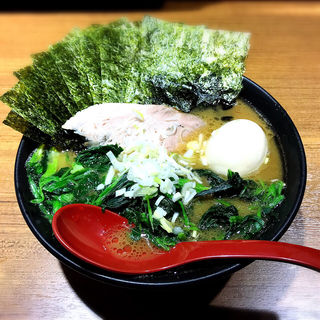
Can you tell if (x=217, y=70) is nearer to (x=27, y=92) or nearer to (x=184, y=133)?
(x=184, y=133)

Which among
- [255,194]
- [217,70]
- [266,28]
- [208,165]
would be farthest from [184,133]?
[266,28]

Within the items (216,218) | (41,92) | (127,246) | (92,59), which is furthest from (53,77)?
(216,218)

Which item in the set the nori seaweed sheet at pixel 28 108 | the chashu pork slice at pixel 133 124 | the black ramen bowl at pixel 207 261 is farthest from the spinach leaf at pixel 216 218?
the nori seaweed sheet at pixel 28 108

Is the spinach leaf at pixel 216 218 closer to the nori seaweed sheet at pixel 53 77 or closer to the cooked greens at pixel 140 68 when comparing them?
the cooked greens at pixel 140 68

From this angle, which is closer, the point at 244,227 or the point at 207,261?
the point at 207,261

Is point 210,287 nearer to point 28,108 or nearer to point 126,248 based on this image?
point 126,248

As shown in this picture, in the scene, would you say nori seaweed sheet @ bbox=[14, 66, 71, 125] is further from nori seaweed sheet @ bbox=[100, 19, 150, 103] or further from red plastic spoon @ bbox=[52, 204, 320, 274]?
red plastic spoon @ bbox=[52, 204, 320, 274]
